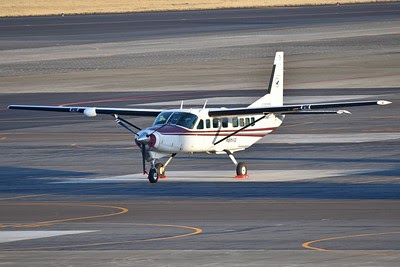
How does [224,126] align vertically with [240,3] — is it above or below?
below

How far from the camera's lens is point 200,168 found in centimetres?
4934

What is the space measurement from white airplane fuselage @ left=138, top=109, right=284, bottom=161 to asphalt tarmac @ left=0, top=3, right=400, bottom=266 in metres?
1.13

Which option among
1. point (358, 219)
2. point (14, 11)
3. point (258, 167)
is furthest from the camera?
point (14, 11)

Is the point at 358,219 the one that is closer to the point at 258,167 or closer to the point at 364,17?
the point at 258,167

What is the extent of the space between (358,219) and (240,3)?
515ft

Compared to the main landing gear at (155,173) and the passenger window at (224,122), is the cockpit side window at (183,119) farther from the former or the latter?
the main landing gear at (155,173)

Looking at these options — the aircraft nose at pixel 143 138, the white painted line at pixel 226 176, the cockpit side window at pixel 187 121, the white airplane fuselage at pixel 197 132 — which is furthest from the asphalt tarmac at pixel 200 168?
the cockpit side window at pixel 187 121

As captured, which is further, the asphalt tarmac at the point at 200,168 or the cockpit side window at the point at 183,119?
the cockpit side window at the point at 183,119

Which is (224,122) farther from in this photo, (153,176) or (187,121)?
(153,176)

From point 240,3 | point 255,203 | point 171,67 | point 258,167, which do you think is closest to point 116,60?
point 171,67

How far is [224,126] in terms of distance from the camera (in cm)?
4603

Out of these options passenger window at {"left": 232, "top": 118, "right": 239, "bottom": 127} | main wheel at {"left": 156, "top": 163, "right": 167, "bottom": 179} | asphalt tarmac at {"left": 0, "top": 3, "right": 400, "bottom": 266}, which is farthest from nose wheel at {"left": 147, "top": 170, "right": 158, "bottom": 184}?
passenger window at {"left": 232, "top": 118, "right": 239, "bottom": 127}

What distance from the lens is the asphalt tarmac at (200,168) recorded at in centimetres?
3136

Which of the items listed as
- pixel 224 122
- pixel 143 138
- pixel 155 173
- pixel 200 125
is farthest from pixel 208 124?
pixel 143 138
